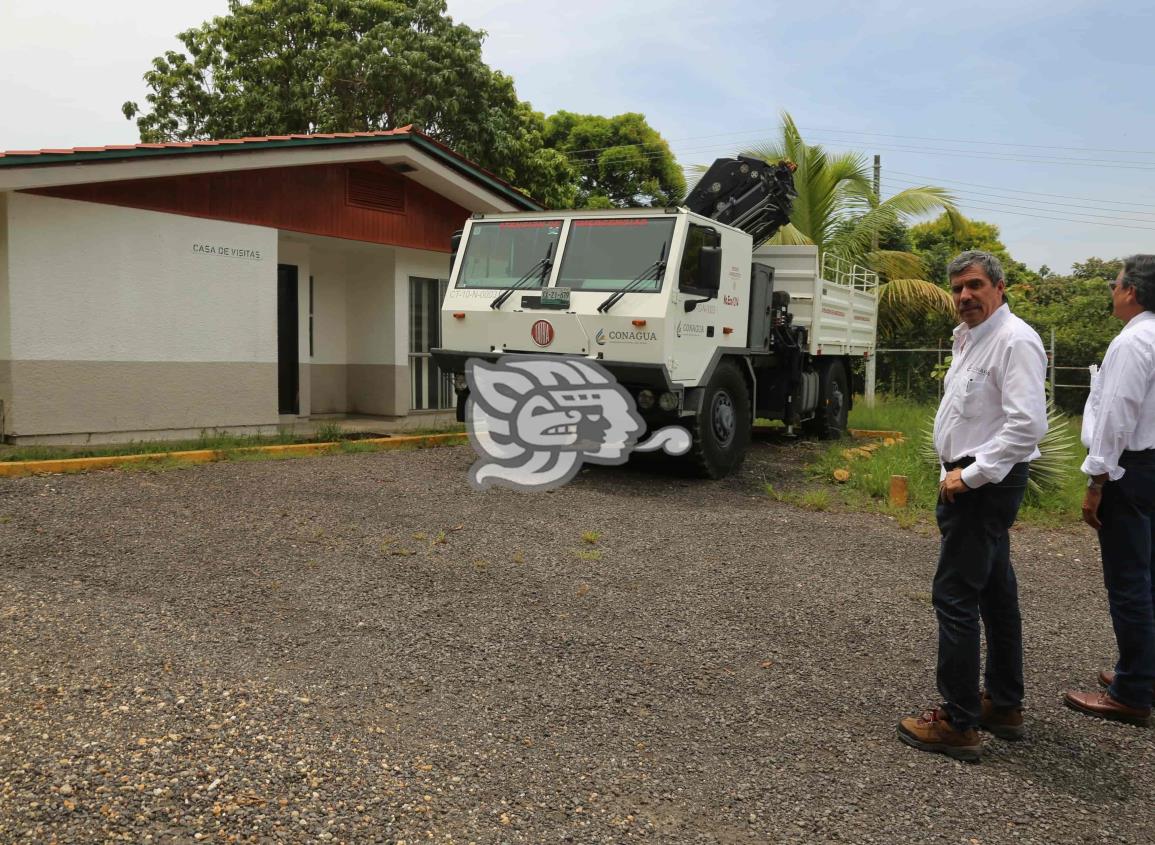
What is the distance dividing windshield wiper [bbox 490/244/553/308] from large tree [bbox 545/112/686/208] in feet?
88.8

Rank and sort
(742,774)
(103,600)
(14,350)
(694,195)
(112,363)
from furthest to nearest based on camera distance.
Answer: (694,195)
(112,363)
(14,350)
(103,600)
(742,774)

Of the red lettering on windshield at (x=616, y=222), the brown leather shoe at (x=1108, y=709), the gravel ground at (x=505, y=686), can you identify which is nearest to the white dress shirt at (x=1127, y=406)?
the brown leather shoe at (x=1108, y=709)

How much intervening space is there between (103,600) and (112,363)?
564 centimetres

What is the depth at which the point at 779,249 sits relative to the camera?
10.9 m

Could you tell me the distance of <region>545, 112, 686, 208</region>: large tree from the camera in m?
35.0

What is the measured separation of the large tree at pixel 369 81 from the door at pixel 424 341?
10.2 meters

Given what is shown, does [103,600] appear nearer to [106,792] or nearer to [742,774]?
[106,792]

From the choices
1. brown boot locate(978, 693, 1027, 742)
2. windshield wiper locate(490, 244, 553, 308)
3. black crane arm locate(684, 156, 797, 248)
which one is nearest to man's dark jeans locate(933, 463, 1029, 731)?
brown boot locate(978, 693, 1027, 742)

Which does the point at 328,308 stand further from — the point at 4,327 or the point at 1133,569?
the point at 1133,569

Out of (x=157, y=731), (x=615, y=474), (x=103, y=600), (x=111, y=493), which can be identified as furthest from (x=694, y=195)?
(x=157, y=731)

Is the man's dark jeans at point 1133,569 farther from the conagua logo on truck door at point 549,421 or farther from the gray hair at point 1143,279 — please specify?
the conagua logo on truck door at point 549,421

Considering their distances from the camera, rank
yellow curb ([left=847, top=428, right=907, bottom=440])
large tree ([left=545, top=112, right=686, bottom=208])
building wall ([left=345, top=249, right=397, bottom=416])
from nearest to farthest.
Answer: yellow curb ([left=847, top=428, right=907, bottom=440])
building wall ([left=345, top=249, right=397, bottom=416])
large tree ([left=545, top=112, right=686, bottom=208])

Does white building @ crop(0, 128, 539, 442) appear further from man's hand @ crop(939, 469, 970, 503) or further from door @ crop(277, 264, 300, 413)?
man's hand @ crop(939, 469, 970, 503)

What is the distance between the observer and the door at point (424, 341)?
13.4 meters
